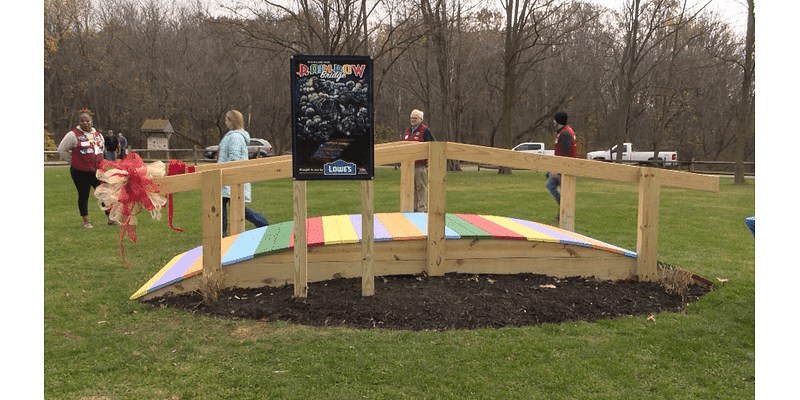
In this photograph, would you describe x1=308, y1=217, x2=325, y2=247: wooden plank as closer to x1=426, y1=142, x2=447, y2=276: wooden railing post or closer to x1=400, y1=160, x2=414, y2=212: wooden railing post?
x1=426, y1=142, x2=447, y2=276: wooden railing post

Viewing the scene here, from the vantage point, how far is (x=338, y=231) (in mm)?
5484

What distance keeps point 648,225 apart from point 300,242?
3235 mm

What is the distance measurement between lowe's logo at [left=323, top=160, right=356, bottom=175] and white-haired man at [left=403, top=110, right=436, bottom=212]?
4.81 metres

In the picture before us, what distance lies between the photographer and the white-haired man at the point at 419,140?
9438mm

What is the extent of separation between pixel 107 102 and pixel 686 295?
55753 millimetres

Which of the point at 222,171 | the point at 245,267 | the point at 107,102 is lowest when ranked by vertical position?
the point at 245,267

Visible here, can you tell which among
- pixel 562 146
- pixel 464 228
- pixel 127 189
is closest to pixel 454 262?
pixel 464 228

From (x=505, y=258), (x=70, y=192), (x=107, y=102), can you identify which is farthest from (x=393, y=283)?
(x=107, y=102)

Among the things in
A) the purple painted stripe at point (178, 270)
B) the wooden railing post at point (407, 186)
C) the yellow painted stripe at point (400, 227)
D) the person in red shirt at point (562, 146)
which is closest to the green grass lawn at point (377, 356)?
the purple painted stripe at point (178, 270)

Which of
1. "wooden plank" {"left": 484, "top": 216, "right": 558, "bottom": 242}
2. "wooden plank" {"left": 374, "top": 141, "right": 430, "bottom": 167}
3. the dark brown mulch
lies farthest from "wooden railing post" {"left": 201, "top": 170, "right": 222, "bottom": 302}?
"wooden plank" {"left": 484, "top": 216, "right": 558, "bottom": 242}

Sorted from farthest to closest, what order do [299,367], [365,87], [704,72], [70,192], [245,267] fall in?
[704,72], [70,192], [245,267], [365,87], [299,367]

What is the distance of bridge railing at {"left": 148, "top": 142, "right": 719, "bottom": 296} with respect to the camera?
464 cm

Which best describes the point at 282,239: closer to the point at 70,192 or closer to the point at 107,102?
the point at 70,192

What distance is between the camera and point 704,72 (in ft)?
138
